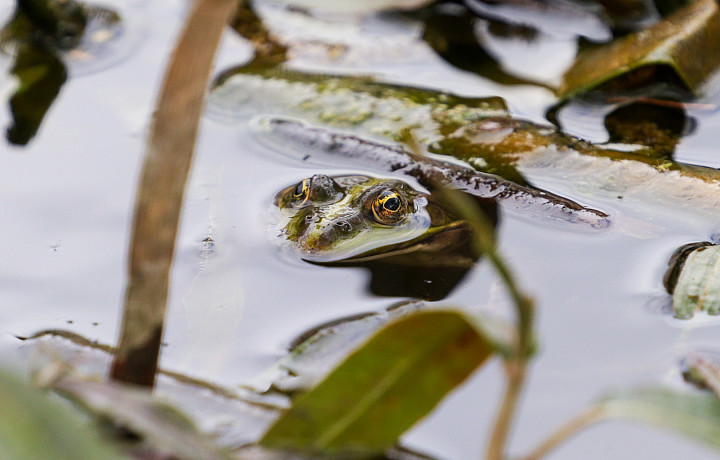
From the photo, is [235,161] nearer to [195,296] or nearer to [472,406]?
[195,296]

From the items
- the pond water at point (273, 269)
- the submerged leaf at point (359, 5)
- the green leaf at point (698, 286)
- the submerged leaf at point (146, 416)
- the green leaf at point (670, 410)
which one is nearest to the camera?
the green leaf at point (670, 410)

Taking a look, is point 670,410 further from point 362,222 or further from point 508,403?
point 362,222

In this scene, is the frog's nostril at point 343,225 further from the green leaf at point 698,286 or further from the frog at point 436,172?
the green leaf at point 698,286

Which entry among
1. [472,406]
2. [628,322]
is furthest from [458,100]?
[472,406]

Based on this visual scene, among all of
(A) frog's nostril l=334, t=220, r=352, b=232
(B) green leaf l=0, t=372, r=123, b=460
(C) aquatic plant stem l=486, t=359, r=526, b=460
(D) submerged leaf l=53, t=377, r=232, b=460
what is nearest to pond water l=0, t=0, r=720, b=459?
(A) frog's nostril l=334, t=220, r=352, b=232

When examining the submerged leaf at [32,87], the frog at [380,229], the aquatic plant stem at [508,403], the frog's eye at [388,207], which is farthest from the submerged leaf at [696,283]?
the submerged leaf at [32,87]

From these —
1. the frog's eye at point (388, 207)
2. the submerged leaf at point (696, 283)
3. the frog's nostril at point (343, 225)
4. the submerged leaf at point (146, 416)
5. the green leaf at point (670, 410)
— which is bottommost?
the frog's nostril at point (343, 225)
